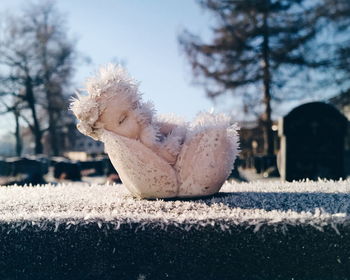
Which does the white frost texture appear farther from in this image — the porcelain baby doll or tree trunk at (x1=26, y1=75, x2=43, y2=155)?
tree trunk at (x1=26, y1=75, x2=43, y2=155)

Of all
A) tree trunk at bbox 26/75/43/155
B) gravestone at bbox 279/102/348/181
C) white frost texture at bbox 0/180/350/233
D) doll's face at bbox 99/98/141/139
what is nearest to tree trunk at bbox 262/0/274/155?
gravestone at bbox 279/102/348/181

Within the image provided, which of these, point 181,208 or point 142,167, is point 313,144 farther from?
point 181,208

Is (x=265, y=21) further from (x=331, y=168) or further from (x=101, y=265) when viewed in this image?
(x=101, y=265)

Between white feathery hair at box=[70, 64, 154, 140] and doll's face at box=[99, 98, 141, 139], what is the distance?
43mm

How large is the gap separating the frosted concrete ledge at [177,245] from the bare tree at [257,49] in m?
16.5

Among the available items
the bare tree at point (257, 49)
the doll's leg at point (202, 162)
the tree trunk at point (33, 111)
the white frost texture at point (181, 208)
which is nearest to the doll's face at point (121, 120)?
the doll's leg at point (202, 162)

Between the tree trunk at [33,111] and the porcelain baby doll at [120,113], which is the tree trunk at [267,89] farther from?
the tree trunk at [33,111]

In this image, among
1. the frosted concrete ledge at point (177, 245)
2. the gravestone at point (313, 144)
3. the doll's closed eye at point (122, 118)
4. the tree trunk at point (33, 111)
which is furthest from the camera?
the tree trunk at point (33, 111)

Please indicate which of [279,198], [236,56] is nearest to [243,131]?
[236,56]

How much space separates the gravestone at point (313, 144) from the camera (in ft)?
30.6

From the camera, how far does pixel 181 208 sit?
295 centimetres

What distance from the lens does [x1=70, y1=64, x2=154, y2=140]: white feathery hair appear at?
11.1 ft

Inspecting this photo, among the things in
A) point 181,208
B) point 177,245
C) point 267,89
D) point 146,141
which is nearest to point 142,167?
point 146,141

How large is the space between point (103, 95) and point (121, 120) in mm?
301
